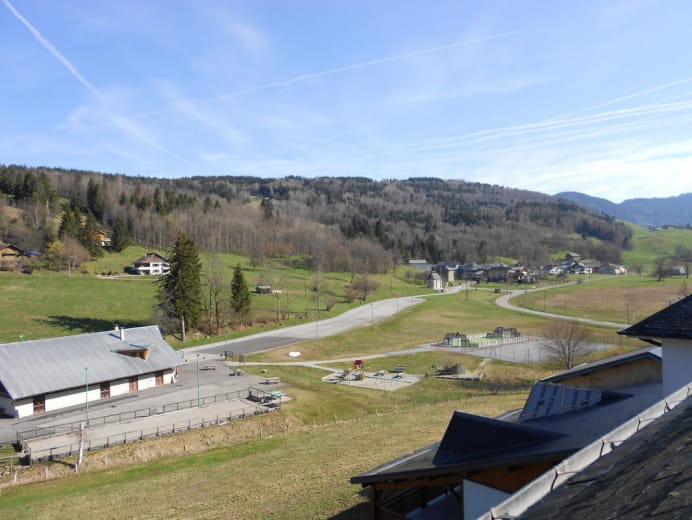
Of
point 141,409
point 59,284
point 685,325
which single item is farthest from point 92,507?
point 59,284

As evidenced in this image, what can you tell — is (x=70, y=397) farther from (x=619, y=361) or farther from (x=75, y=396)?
(x=619, y=361)

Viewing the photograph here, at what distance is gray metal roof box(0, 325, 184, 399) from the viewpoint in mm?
34906

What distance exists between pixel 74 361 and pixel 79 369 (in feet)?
2.99

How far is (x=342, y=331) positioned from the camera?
69.2 metres

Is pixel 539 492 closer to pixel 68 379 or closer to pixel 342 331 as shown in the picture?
pixel 68 379

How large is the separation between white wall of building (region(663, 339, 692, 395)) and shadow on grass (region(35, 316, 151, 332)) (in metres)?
59.3

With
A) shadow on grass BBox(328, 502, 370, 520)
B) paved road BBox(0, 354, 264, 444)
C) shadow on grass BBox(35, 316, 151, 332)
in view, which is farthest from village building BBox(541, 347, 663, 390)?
shadow on grass BBox(35, 316, 151, 332)

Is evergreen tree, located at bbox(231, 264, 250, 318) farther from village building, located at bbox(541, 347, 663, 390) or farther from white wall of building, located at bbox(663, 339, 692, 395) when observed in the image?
white wall of building, located at bbox(663, 339, 692, 395)

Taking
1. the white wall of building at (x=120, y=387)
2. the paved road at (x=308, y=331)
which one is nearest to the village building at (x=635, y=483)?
the white wall of building at (x=120, y=387)

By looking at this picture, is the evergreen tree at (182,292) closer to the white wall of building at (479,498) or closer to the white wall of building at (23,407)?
the white wall of building at (23,407)

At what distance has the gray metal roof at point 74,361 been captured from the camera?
3491 centimetres

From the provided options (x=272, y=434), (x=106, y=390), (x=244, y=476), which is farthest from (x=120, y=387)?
(x=244, y=476)

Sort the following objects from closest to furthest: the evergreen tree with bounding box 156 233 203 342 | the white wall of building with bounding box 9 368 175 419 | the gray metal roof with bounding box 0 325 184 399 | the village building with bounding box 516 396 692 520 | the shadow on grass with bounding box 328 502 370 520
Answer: the village building with bounding box 516 396 692 520 < the shadow on grass with bounding box 328 502 370 520 < the white wall of building with bounding box 9 368 175 419 < the gray metal roof with bounding box 0 325 184 399 < the evergreen tree with bounding box 156 233 203 342

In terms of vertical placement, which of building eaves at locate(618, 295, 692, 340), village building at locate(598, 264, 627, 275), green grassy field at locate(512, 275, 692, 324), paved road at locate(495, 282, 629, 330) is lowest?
paved road at locate(495, 282, 629, 330)
